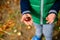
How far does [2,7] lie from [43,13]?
1027 mm

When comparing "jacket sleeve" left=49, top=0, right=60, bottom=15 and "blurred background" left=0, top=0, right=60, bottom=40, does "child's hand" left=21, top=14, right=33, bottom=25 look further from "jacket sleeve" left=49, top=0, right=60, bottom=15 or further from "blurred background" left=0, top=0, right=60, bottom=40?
"blurred background" left=0, top=0, right=60, bottom=40

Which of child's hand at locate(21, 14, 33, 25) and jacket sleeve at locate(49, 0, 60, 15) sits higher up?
jacket sleeve at locate(49, 0, 60, 15)

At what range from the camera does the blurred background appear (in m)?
1.82

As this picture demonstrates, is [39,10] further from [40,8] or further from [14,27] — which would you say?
[14,27]

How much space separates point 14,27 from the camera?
6.25 ft

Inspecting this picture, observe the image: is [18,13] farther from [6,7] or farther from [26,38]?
[26,38]

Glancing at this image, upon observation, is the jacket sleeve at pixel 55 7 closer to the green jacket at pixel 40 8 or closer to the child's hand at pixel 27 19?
the green jacket at pixel 40 8

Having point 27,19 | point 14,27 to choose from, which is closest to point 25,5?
point 27,19

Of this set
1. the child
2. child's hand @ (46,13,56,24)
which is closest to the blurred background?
the child

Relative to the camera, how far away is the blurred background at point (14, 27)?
1.82 meters

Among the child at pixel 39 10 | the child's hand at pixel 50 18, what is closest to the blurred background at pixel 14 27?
the child at pixel 39 10

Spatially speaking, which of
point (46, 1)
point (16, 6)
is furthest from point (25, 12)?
point (16, 6)

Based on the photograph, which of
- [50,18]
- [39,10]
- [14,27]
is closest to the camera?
[50,18]

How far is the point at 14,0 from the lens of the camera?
2291 millimetres
